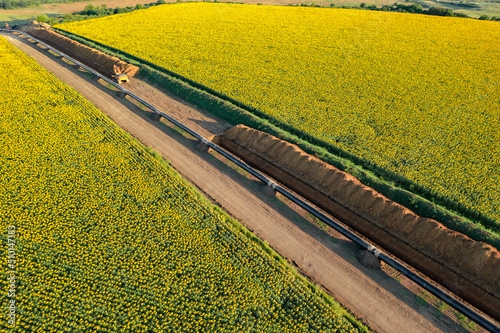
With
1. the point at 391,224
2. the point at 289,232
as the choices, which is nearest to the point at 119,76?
the point at 289,232

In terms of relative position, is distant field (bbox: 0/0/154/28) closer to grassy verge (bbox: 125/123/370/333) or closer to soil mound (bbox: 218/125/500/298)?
soil mound (bbox: 218/125/500/298)

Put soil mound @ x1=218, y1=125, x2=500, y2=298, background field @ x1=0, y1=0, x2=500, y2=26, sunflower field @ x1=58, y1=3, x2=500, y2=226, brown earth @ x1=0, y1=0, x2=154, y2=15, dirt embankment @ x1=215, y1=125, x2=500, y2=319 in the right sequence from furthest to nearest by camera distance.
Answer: brown earth @ x1=0, y1=0, x2=154, y2=15 < background field @ x1=0, y1=0, x2=500, y2=26 < sunflower field @ x1=58, y1=3, x2=500, y2=226 < soil mound @ x1=218, y1=125, x2=500, y2=298 < dirt embankment @ x1=215, y1=125, x2=500, y2=319

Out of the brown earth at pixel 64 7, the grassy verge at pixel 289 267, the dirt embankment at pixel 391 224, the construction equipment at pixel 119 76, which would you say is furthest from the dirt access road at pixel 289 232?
the brown earth at pixel 64 7

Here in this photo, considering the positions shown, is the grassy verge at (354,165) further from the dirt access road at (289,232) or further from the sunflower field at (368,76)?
the dirt access road at (289,232)

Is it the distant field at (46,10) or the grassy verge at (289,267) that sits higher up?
the distant field at (46,10)

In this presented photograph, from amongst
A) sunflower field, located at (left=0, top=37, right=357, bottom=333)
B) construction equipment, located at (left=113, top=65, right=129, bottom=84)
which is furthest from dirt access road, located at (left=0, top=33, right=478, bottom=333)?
construction equipment, located at (left=113, top=65, right=129, bottom=84)

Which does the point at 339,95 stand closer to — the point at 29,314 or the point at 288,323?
the point at 288,323

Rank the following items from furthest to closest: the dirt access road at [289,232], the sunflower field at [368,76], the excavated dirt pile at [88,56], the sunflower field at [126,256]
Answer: the excavated dirt pile at [88,56]
the sunflower field at [368,76]
the dirt access road at [289,232]
the sunflower field at [126,256]
